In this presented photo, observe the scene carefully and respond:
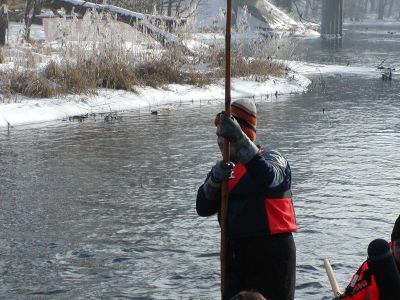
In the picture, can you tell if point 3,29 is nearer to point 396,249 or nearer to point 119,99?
point 119,99

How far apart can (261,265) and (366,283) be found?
1110 millimetres

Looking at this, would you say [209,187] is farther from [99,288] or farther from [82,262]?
[82,262]

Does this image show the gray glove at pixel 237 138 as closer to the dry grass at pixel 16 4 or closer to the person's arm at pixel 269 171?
the person's arm at pixel 269 171

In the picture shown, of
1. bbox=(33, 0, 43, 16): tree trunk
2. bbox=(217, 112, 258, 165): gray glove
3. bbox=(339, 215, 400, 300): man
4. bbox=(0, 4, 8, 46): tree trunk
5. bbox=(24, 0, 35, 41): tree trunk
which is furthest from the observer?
bbox=(33, 0, 43, 16): tree trunk

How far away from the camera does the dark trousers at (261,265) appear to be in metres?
4.74

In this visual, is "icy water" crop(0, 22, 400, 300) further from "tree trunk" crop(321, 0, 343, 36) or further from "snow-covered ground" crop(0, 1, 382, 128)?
"tree trunk" crop(321, 0, 343, 36)

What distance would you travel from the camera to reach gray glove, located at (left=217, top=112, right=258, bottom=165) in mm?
4281

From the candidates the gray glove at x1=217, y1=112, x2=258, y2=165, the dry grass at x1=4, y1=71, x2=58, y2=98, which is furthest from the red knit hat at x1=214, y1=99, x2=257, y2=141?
the dry grass at x1=4, y1=71, x2=58, y2=98

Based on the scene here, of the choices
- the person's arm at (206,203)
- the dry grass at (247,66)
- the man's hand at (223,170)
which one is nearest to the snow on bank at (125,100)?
the dry grass at (247,66)

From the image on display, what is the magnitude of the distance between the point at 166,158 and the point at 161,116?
5.20m

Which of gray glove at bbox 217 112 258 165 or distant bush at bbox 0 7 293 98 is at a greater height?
gray glove at bbox 217 112 258 165

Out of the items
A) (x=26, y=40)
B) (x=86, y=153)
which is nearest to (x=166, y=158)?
(x=86, y=153)

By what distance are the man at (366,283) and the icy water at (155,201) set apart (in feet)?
11.5

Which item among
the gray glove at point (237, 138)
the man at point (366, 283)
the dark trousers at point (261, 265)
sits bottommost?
the dark trousers at point (261, 265)
